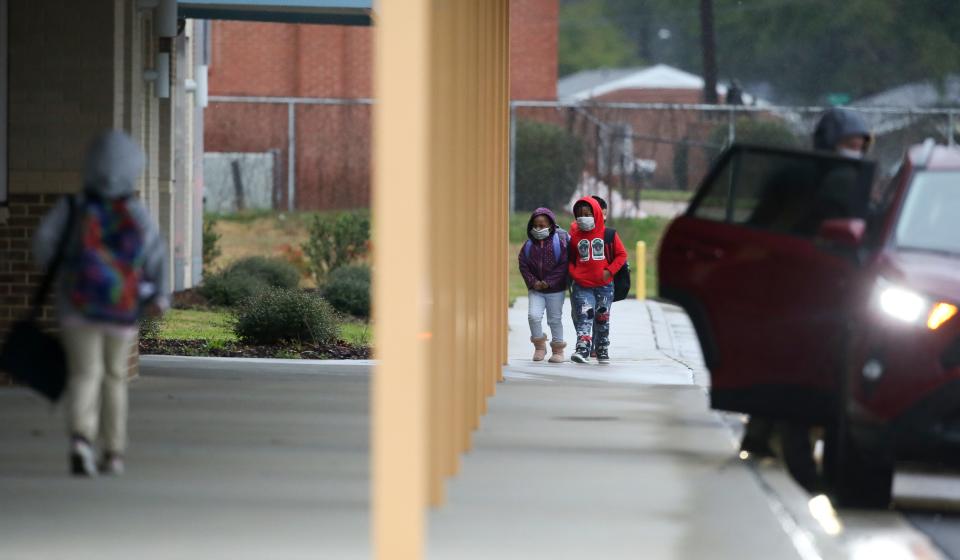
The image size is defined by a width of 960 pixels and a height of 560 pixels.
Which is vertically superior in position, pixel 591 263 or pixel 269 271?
pixel 591 263

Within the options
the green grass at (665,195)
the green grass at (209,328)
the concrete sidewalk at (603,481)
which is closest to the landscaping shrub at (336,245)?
the green grass at (209,328)

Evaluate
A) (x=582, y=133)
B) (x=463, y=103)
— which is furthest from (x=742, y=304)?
(x=582, y=133)

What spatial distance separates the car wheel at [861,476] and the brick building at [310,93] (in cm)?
2726

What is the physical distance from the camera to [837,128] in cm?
1152

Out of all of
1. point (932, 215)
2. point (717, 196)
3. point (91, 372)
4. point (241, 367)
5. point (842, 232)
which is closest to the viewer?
point (91, 372)

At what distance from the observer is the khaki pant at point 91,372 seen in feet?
28.7

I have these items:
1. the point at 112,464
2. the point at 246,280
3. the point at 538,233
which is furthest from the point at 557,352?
the point at 112,464

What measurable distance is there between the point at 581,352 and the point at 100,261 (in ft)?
31.0

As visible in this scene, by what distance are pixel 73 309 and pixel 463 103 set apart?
9.55 feet

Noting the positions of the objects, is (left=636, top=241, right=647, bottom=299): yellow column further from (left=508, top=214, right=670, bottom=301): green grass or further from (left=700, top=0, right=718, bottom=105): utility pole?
(left=700, top=0, right=718, bottom=105): utility pole

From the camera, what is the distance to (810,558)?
8227mm

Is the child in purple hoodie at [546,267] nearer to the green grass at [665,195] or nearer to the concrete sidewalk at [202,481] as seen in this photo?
the concrete sidewalk at [202,481]

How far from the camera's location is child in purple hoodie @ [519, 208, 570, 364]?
675 inches

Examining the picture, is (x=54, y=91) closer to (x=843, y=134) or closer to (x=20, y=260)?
(x=20, y=260)
